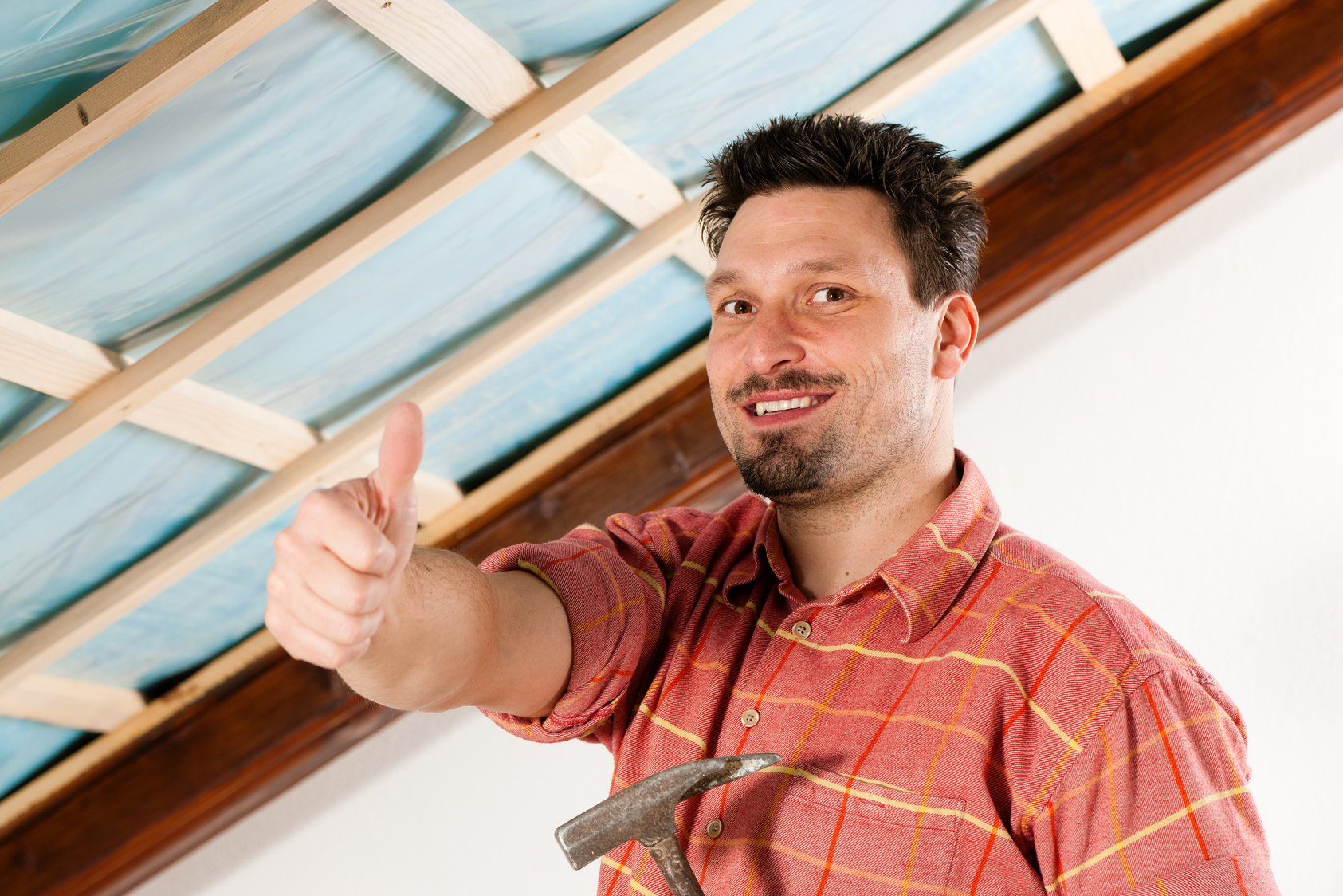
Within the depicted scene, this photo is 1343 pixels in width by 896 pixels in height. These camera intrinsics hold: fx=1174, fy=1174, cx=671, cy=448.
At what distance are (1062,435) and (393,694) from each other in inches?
65.6

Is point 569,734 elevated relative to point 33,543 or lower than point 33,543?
lower

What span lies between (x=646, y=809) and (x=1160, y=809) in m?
0.49

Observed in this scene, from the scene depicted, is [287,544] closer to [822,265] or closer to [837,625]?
[837,625]

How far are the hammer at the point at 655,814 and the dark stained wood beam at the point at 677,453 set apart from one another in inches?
49.2

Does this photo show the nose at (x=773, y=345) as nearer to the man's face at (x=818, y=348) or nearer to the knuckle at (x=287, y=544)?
the man's face at (x=818, y=348)

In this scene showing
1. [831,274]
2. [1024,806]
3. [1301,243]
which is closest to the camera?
[1024,806]

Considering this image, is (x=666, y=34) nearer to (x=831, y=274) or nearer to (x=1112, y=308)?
(x=831, y=274)

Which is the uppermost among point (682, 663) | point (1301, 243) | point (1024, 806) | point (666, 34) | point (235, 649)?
point (666, 34)

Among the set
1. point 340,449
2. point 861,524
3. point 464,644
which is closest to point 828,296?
point 861,524

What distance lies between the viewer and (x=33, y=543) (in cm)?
201

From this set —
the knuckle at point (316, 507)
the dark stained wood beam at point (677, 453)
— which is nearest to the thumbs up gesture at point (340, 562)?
the knuckle at point (316, 507)

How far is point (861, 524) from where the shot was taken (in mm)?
1424

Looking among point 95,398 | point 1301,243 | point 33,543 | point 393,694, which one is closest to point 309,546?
point 393,694

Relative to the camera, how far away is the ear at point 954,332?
5.09 feet
